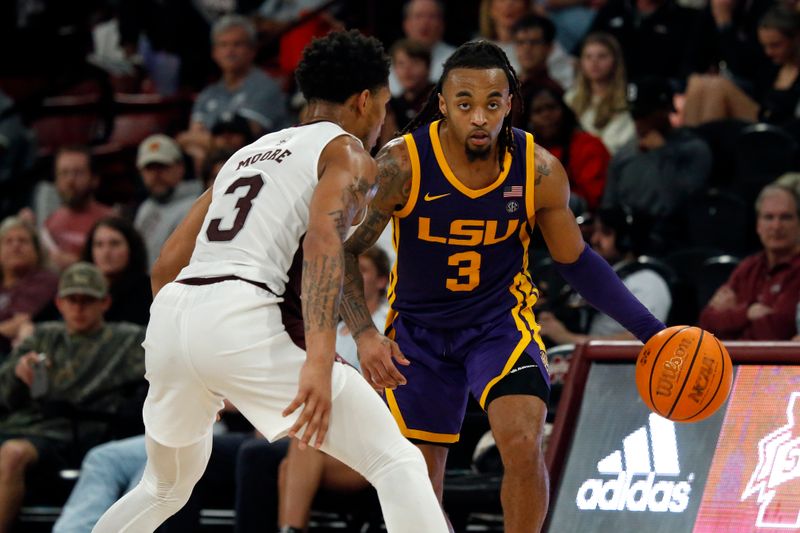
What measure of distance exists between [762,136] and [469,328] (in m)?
4.03

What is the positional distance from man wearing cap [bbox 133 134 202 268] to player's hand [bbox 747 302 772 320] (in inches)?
164

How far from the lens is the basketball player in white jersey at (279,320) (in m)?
4.14

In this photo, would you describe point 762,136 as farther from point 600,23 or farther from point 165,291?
point 165,291

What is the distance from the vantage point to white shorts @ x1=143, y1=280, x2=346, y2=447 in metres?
4.18

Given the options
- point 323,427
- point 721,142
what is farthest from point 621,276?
point 323,427

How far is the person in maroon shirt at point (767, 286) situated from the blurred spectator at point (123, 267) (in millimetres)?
3437

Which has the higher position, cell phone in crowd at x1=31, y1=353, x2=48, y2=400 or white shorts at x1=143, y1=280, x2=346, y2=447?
white shorts at x1=143, y1=280, x2=346, y2=447

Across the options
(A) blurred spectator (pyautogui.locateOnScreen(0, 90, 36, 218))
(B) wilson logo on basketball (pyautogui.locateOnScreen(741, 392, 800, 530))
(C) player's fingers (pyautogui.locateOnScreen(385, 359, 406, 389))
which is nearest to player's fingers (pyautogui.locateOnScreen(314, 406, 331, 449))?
(C) player's fingers (pyautogui.locateOnScreen(385, 359, 406, 389))

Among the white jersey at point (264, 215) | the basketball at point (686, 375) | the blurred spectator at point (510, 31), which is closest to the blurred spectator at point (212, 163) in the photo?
the blurred spectator at point (510, 31)

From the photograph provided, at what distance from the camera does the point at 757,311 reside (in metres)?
7.20

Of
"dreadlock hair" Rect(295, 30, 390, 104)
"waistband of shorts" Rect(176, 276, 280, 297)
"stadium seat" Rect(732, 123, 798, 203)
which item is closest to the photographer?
"waistband of shorts" Rect(176, 276, 280, 297)

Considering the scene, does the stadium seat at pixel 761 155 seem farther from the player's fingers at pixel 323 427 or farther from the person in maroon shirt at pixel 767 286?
the player's fingers at pixel 323 427

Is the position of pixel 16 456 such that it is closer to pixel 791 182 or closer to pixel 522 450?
pixel 522 450

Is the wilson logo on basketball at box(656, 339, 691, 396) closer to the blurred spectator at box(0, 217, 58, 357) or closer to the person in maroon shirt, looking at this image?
the person in maroon shirt
